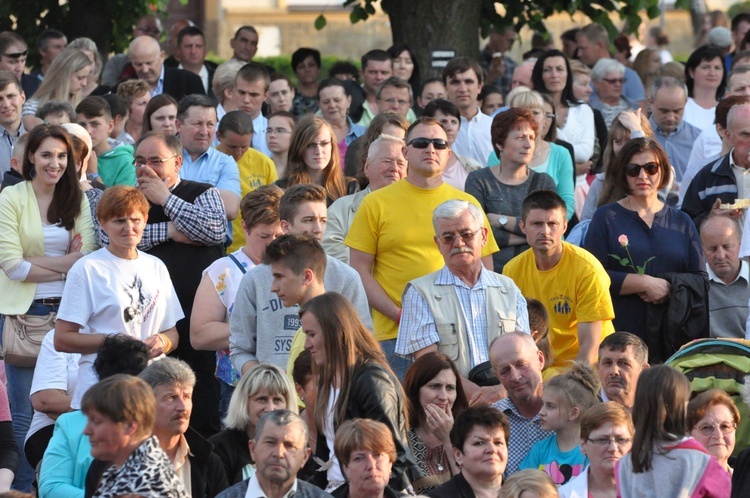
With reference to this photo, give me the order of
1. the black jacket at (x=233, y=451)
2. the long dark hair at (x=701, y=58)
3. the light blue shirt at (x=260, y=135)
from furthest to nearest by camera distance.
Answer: the long dark hair at (x=701, y=58)
the light blue shirt at (x=260, y=135)
the black jacket at (x=233, y=451)

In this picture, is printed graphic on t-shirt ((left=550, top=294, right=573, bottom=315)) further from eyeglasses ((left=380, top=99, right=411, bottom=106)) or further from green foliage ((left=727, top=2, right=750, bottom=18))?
green foliage ((left=727, top=2, right=750, bottom=18))

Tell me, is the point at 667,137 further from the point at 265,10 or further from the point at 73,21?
the point at 265,10

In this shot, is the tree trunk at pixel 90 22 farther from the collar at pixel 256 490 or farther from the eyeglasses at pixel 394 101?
the collar at pixel 256 490

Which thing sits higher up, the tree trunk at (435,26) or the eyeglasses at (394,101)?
the tree trunk at (435,26)

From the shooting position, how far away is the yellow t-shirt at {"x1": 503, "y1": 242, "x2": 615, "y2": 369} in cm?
891

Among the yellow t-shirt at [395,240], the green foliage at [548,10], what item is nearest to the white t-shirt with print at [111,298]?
the yellow t-shirt at [395,240]

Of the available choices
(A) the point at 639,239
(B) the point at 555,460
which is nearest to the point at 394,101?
(A) the point at 639,239

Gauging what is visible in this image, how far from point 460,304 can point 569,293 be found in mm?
861

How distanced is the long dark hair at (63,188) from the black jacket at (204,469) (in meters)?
2.70

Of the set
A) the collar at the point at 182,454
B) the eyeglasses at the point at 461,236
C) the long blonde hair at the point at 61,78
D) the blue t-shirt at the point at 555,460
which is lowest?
the blue t-shirt at the point at 555,460

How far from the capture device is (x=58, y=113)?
11086 millimetres

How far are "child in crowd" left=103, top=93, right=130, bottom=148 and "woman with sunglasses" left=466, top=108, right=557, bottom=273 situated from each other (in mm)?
2861

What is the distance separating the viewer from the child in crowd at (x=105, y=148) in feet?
35.0

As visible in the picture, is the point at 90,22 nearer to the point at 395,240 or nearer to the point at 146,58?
the point at 146,58
